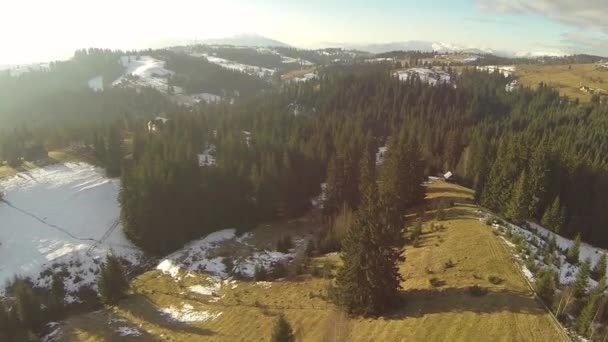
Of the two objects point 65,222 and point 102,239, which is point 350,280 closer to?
point 102,239

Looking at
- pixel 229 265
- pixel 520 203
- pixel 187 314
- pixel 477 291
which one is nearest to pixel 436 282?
pixel 477 291

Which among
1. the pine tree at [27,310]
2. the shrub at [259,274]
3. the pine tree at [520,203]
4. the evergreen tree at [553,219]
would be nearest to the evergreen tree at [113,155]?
the pine tree at [27,310]

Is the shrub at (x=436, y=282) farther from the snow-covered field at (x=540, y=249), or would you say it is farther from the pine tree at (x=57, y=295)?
the pine tree at (x=57, y=295)

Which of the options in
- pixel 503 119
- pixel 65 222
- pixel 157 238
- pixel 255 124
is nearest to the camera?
pixel 157 238

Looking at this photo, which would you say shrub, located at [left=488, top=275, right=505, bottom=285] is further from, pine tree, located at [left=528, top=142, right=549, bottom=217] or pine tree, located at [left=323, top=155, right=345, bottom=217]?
pine tree, located at [left=323, top=155, right=345, bottom=217]

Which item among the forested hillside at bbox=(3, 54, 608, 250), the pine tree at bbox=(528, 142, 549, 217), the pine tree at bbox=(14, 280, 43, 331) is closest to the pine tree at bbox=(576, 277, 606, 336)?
the forested hillside at bbox=(3, 54, 608, 250)

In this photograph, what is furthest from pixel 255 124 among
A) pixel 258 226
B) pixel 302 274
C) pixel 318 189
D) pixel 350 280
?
pixel 350 280
